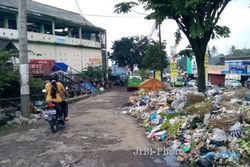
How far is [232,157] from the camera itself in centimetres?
603

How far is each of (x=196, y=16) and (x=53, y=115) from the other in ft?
22.6

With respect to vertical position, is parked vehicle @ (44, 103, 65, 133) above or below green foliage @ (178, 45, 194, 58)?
below

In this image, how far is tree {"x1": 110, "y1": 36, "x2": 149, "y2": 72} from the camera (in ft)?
188

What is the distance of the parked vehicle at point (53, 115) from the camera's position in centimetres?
995

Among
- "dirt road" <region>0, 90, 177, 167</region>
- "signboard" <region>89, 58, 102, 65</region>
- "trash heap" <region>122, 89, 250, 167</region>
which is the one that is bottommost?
"dirt road" <region>0, 90, 177, 167</region>

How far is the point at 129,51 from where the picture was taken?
188ft

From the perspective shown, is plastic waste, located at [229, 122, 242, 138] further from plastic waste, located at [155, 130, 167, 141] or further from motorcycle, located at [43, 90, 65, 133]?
motorcycle, located at [43, 90, 65, 133]

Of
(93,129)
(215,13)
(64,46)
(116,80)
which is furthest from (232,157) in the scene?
(116,80)

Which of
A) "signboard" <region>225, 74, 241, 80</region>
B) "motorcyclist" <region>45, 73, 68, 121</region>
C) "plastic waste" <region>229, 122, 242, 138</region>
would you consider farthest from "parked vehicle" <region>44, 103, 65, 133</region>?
"signboard" <region>225, 74, 241, 80</region>

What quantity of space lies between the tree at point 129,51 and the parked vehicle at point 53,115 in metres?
46.9

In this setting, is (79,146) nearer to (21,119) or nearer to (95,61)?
(21,119)

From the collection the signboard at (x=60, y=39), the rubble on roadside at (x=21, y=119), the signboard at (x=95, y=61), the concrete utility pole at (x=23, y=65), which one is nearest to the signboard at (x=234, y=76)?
the signboard at (x=95, y=61)

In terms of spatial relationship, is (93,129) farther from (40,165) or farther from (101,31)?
(101,31)

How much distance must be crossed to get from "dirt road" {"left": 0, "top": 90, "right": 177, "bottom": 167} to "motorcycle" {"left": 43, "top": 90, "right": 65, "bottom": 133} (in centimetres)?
25
